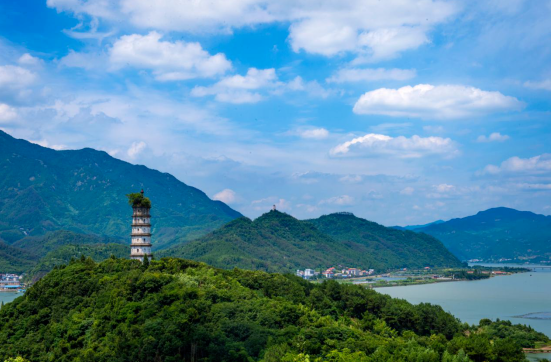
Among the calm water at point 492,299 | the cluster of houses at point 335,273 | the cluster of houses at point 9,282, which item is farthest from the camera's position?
the cluster of houses at point 335,273

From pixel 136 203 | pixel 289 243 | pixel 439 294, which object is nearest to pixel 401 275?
pixel 289 243

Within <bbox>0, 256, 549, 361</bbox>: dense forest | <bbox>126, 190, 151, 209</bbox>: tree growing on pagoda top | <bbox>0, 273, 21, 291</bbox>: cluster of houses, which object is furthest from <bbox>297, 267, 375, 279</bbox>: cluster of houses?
<bbox>126, 190, 151, 209</bbox>: tree growing on pagoda top

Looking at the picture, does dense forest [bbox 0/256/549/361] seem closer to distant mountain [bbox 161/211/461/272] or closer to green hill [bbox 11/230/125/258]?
distant mountain [bbox 161/211/461/272]

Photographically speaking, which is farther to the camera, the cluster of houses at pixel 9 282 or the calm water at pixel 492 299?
the cluster of houses at pixel 9 282

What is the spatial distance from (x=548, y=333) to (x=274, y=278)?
3147 cm

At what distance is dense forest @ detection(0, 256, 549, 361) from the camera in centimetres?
2694

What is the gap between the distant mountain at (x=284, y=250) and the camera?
130 metres

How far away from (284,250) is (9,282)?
70.1 metres

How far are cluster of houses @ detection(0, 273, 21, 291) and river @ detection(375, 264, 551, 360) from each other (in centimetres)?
7218

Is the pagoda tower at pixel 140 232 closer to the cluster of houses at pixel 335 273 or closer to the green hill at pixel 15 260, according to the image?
the cluster of houses at pixel 335 273

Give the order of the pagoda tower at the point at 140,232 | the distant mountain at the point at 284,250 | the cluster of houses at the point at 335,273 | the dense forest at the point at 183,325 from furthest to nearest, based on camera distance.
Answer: the cluster of houses at the point at 335,273 → the distant mountain at the point at 284,250 → the pagoda tower at the point at 140,232 → the dense forest at the point at 183,325

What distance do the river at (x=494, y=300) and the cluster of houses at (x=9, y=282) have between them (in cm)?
7218

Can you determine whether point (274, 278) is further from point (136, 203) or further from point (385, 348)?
point (385, 348)

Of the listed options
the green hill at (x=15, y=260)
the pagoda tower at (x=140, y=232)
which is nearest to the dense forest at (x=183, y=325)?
the pagoda tower at (x=140, y=232)
